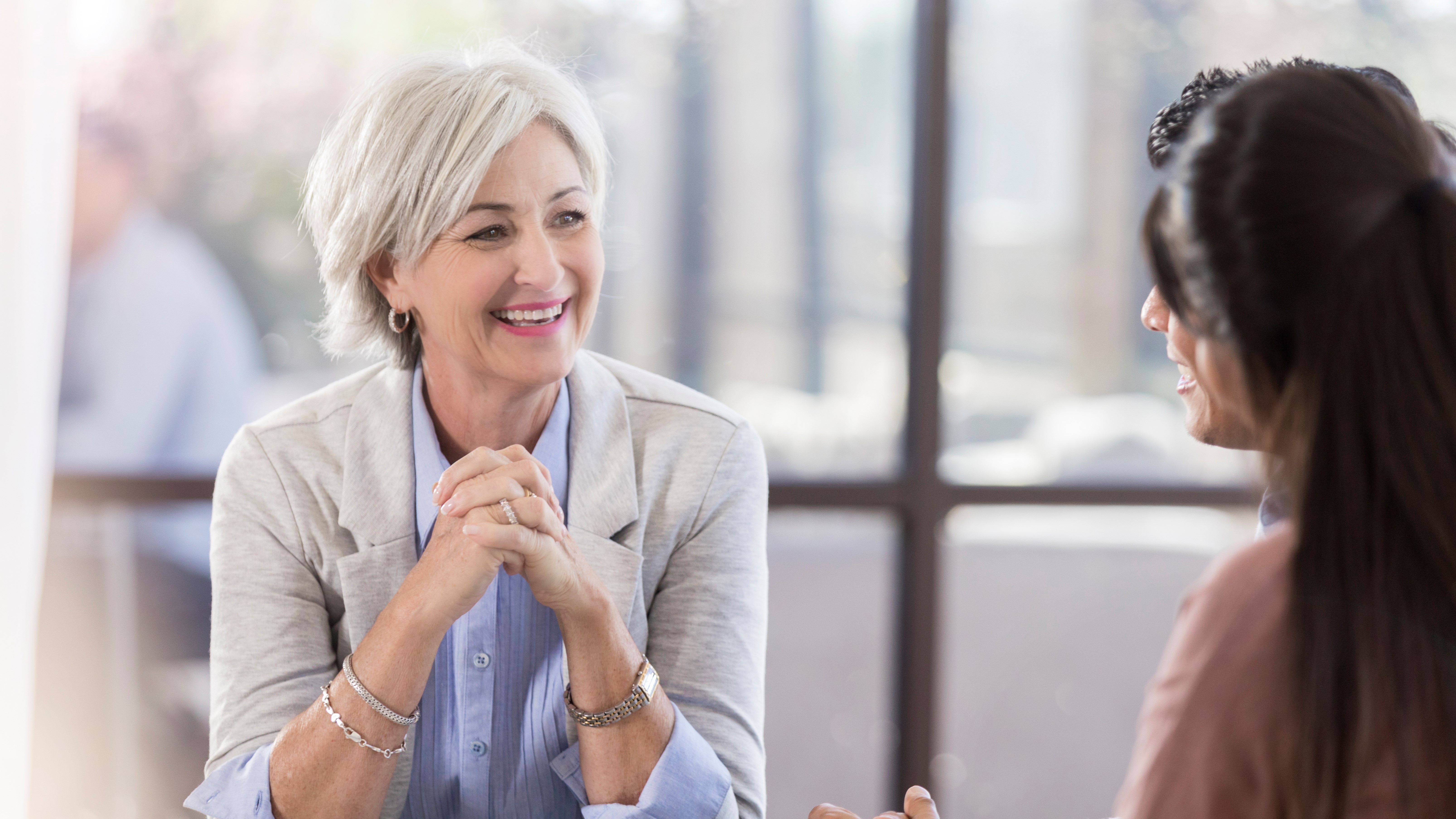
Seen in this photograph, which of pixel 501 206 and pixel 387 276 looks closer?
pixel 501 206

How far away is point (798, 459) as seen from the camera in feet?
8.11

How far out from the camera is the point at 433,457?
142 cm

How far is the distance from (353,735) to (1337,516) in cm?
96

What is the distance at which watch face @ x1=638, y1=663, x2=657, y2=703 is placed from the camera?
1.21 metres

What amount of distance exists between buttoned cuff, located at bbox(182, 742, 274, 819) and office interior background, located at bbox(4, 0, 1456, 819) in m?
1.16

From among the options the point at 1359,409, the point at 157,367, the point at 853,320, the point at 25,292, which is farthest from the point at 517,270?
the point at 157,367

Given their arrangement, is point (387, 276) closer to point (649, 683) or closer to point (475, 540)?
point (475, 540)

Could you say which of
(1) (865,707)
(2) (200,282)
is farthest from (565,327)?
(1) (865,707)

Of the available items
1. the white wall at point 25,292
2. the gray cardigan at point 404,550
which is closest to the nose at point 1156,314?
the gray cardigan at point 404,550

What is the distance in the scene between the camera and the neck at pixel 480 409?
1.43 meters

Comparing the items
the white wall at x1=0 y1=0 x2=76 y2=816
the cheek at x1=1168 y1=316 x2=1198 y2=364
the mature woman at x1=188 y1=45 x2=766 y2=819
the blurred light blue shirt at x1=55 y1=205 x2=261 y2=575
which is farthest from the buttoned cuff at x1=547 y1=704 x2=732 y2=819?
the blurred light blue shirt at x1=55 y1=205 x2=261 y2=575

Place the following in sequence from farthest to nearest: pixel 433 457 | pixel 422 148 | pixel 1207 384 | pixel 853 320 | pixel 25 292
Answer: pixel 853 320 → pixel 25 292 → pixel 433 457 → pixel 422 148 → pixel 1207 384

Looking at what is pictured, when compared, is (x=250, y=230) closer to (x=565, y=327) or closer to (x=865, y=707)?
(x=565, y=327)

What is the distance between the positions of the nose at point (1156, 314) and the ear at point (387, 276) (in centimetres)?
92
